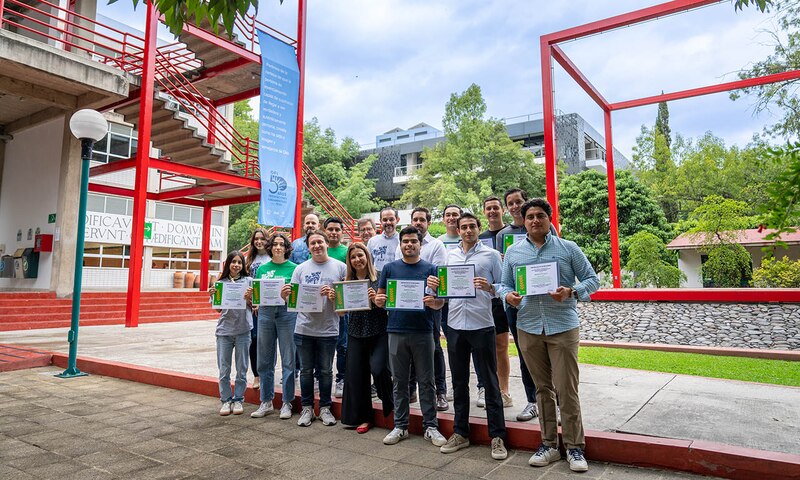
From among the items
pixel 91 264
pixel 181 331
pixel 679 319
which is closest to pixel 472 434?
pixel 679 319

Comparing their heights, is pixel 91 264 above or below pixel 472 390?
above

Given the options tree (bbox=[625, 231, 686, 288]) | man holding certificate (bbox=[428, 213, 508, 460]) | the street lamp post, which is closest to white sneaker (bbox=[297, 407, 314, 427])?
man holding certificate (bbox=[428, 213, 508, 460])

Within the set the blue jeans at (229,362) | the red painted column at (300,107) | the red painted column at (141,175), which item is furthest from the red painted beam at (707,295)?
the red painted column at (141,175)

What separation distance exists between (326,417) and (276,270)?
1.53 meters

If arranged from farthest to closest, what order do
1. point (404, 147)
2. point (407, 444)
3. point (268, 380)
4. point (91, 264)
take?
1. point (404, 147)
2. point (91, 264)
3. point (268, 380)
4. point (407, 444)

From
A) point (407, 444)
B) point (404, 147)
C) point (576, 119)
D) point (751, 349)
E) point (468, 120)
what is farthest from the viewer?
point (404, 147)

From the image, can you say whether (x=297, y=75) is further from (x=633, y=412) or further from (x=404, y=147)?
(x=404, y=147)

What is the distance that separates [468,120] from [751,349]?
70.7 feet

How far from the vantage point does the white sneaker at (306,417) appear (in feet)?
14.5

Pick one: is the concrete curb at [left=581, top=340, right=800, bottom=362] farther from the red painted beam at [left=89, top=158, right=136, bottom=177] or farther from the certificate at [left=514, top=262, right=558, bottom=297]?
the red painted beam at [left=89, top=158, right=136, bottom=177]

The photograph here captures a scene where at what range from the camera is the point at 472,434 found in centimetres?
393

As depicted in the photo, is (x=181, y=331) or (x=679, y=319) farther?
(x=181, y=331)

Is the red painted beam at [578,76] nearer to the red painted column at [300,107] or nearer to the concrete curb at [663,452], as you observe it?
the red painted column at [300,107]

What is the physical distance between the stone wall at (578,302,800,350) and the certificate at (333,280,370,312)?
6553mm
